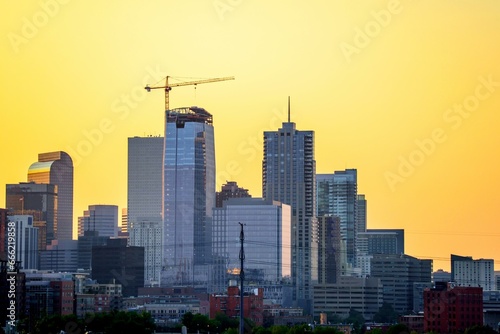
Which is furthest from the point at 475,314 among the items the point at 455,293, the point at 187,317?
the point at 187,317

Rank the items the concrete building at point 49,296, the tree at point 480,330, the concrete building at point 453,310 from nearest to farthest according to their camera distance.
→ the tree at point 480,330 → the concrete building at point 453,310 → the concrete building at point 49,296

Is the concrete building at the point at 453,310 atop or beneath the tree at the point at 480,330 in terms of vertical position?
atop

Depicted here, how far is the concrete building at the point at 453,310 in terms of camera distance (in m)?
167

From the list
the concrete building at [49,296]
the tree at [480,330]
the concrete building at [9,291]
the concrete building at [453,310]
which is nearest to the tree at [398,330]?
the tree at [480,330]

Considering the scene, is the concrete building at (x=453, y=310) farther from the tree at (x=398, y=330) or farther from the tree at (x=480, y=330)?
the tree at (x=480, y=330)

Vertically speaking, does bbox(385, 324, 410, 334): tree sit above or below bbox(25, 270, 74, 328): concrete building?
below

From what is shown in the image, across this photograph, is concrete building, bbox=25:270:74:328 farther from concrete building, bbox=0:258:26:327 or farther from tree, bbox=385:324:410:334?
tree, bbox=385:324:410:334

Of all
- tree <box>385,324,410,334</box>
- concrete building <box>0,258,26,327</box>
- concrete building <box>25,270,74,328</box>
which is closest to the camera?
tree <box>385,324,410,334</box>

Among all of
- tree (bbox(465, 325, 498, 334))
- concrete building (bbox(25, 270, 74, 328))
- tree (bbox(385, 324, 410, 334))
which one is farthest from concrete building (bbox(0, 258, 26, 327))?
tree (bbox(465, 325, 498, 334))

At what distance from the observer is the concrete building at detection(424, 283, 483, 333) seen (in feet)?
547

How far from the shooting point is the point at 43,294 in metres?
187

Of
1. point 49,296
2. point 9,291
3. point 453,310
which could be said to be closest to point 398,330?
point 453,310

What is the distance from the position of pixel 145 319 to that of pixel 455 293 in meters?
39.3

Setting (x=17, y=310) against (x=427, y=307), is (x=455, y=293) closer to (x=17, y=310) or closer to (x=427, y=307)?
(x=427, y=307)
